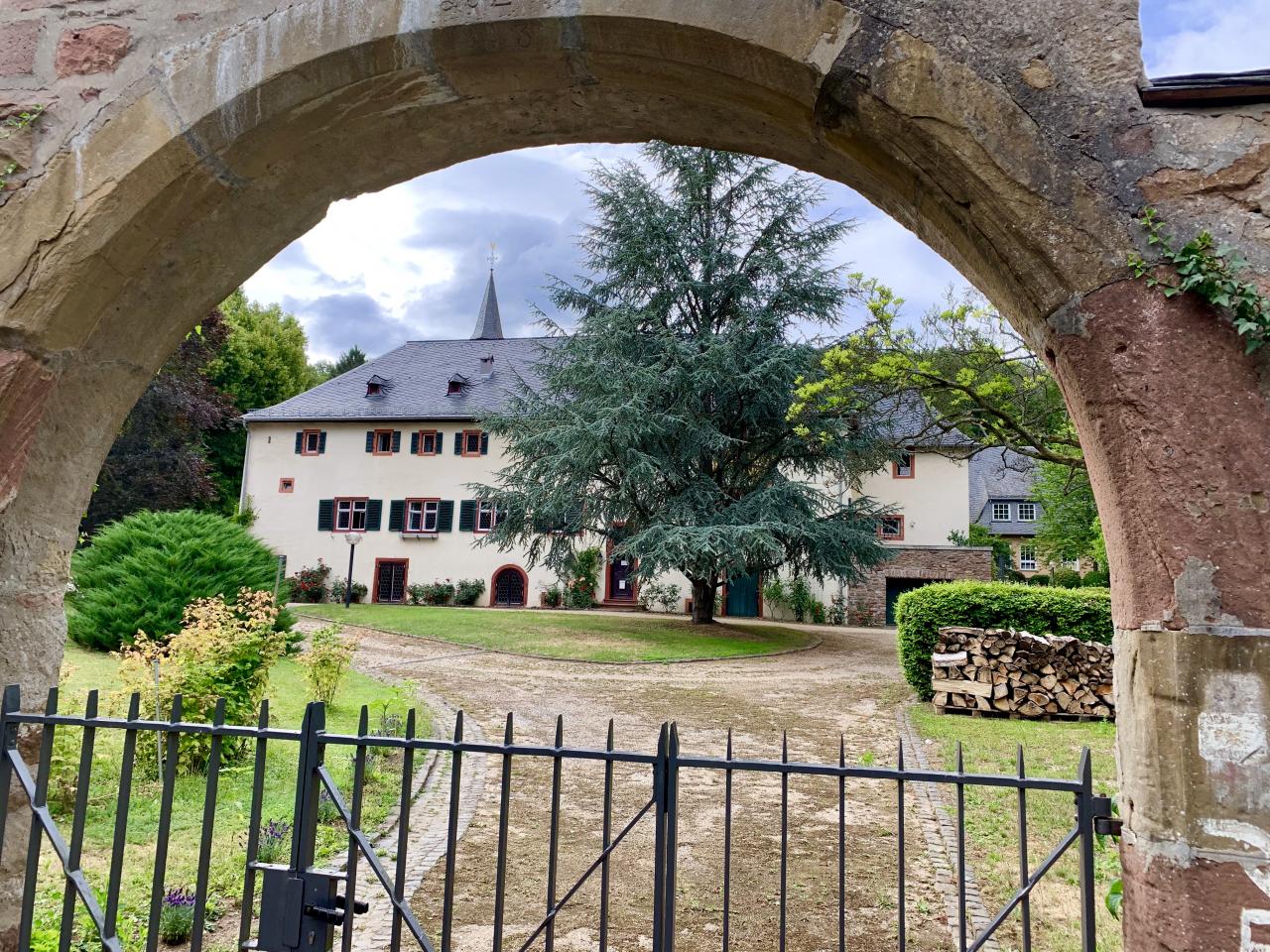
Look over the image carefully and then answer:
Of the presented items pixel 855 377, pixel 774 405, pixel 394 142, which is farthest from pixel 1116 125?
pixel 774 405

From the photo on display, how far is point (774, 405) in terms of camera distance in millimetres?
19375

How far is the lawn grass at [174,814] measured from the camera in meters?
4.38

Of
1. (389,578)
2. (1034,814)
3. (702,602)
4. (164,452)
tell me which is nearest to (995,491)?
(702,602)

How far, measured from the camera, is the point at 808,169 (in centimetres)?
273

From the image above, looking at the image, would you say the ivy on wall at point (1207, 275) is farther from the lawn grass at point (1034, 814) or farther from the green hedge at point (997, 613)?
the green hedge at point (997, 613)

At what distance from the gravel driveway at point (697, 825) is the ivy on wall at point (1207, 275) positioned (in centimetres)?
345

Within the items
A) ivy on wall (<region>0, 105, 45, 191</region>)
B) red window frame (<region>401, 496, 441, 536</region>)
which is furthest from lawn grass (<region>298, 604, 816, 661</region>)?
ivy on wall (<region>0, 105, 45, 191</region>)

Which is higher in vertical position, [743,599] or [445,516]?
[445,516]

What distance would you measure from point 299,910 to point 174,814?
4.05m

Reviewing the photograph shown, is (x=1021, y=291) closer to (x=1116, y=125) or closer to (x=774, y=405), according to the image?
(x=1116, y=125)

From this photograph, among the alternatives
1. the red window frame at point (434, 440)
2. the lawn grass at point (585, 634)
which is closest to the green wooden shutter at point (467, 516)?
the red window frame at point (434, 440)

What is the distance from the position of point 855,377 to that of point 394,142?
8.56 m

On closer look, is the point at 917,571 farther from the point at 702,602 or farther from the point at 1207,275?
the point at 1207,275

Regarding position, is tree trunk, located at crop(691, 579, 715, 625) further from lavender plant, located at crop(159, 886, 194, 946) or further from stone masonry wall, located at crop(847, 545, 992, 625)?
lavender plant, located at crop(159, 886, 194, 946)
